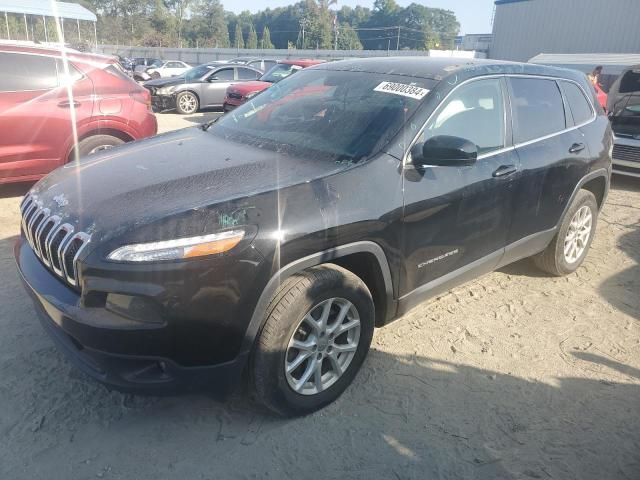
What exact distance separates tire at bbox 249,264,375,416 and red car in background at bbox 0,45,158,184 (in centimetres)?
432

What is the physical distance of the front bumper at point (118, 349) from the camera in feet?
6.81

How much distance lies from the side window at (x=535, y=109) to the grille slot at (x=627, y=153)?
4494 millimetres

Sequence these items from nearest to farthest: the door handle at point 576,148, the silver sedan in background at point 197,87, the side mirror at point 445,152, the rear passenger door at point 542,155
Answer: the side mirror at point 445,152 → the rear passenger door at point 542,155 → the door handle at point 576,148 → the silver sedan in background at point 197,87

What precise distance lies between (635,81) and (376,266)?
810 centimetres

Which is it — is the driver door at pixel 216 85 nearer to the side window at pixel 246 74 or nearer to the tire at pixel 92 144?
the side window at pixel 246 74

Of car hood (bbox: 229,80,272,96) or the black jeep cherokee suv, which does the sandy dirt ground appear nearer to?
the black jeep cherokee suv

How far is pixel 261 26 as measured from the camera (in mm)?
105562

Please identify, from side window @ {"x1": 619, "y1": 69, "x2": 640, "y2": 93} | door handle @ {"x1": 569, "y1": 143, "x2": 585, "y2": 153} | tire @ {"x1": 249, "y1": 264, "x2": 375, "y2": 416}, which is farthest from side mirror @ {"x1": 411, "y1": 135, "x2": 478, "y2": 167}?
side window @ {"x1": 619, "y1": 69, "x2": 640, "y2": 93}

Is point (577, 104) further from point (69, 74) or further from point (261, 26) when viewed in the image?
point (261, 26)

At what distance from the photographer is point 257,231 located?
2.19 metres

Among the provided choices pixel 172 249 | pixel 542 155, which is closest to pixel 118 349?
pixel 172 249

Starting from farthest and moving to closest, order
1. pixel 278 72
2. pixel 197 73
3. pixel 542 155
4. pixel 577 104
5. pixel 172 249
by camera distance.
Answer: pixel 197 73, pixel 278 72, pixel 577 104, pixel 542 155, pixel 172 249

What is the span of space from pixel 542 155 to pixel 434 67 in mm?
1027

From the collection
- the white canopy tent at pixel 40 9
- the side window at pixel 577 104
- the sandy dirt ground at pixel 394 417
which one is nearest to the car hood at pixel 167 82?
the sandy dirt ground at pixel 394 417
